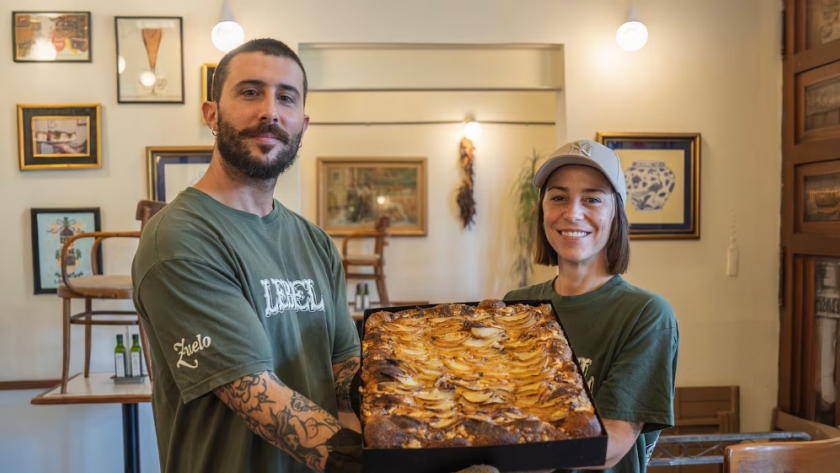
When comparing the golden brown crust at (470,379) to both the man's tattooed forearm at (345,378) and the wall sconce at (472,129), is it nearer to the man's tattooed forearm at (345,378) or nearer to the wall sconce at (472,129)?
the man's tattooed forearm at (345,378)

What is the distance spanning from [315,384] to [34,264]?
8.97 feet

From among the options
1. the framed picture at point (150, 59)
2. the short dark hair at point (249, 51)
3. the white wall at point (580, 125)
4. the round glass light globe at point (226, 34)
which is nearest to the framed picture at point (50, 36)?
the white wall at point (580, 125)

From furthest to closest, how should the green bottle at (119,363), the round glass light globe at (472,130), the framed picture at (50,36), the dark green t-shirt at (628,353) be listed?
the round glass light globe at (472,130) < the framed picture at (50,36) < the green bottle at (119,363) < the dark green t-shirt at (628,353)

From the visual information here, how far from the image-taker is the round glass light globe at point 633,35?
3.30m

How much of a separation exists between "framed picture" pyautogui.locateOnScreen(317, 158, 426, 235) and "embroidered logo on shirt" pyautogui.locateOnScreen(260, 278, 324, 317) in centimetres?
504

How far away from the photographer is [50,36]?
328cm

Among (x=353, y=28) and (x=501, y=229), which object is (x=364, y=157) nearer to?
(x=501, y=229)

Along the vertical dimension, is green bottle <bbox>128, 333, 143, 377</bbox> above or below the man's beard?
below

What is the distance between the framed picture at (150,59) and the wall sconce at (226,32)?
26cm

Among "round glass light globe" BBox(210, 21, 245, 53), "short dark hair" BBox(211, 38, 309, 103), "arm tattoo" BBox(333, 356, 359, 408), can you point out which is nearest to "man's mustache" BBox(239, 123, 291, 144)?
"short dark hair" BBox(211, 38, 309, 103)

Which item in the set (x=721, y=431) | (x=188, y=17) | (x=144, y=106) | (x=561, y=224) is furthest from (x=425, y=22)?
(x=721, y=431)

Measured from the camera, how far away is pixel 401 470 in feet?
2.86

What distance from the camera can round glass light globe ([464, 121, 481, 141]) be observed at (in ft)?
21.0

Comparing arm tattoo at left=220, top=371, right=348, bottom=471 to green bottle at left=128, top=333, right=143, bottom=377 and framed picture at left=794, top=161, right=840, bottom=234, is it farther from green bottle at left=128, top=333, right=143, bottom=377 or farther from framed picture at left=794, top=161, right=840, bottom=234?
framed picture at left=794, top=161, right=840, bottom=234
